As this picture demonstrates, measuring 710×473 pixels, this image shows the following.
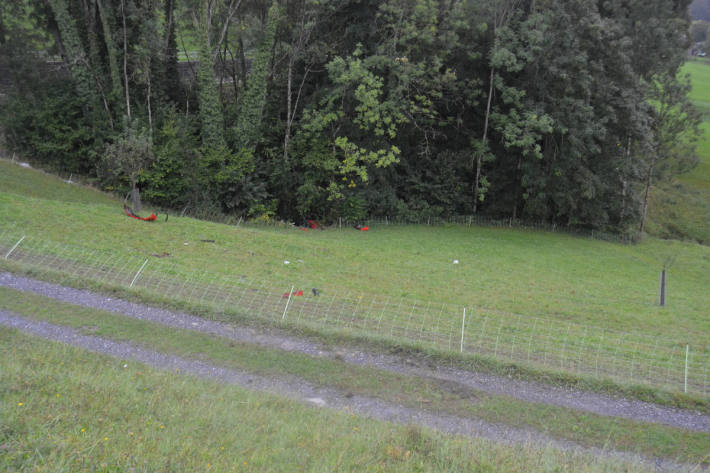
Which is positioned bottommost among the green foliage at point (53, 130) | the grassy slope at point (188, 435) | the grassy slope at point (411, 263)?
the grassy slope at point (411, 263)

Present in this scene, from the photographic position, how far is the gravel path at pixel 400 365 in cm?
1141

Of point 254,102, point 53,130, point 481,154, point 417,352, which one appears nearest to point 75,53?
point 53,130

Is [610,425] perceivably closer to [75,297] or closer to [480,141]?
[75,297]

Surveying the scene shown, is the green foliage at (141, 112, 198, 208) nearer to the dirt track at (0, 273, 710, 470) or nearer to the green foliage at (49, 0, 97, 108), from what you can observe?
the green foliage at (49, 0, 97, 108)

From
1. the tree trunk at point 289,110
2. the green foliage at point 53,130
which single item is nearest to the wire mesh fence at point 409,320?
the tree trunk at point 289,110

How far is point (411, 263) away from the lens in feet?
81.4

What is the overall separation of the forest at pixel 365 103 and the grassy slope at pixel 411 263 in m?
4.50

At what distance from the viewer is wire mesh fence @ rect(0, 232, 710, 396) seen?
13.6 meters

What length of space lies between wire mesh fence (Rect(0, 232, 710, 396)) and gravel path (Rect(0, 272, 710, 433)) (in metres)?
0.75

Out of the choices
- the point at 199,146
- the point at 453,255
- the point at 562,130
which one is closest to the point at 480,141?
the point at 562,130

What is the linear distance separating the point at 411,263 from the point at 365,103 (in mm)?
11942

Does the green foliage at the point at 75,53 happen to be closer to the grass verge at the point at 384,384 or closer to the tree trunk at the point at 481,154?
the grass verge at the point at 384,384

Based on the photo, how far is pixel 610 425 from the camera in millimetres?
10750

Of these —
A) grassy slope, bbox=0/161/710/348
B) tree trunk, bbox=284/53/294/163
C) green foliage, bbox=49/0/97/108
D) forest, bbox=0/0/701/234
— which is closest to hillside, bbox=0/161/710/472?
grassy slope, bbox=0/161/710/348
